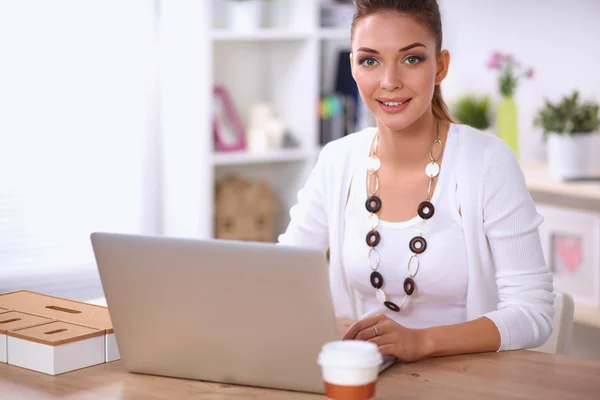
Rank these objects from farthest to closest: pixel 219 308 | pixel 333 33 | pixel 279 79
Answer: pixel 279 79
pixel 333 33
pixel 219 308

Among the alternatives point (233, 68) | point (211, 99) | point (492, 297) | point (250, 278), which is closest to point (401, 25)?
point (492, 297)

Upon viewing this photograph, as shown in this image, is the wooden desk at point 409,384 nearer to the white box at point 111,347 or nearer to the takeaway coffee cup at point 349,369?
the white box at point 111,347

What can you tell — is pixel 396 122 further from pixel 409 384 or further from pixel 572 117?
pixel 572 117

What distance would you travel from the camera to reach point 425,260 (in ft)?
6.02

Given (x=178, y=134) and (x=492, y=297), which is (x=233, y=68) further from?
(x=492, y=297)

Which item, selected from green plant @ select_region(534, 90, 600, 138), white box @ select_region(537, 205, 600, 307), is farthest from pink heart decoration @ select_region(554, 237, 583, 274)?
green plant @ select_region(534, 90, 600, 138)

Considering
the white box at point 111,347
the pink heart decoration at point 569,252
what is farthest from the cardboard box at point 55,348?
the pink heart decoration at point 569,252

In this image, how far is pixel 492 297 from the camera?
6.09ft

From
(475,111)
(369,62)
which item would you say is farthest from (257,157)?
(369,62)

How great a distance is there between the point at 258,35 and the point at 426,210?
2148 millimetres

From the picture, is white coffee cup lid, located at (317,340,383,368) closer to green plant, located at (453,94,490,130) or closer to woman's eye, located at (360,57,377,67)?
woman's eye, located at (360,57,377,67)

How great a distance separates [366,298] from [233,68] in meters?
2.35

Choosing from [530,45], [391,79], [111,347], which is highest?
[530,45]

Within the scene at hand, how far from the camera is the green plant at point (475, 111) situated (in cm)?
391
